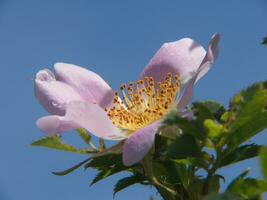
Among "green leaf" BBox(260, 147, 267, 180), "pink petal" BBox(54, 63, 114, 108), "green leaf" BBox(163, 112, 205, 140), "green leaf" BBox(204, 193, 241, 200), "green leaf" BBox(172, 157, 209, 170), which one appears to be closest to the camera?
"green leaf" BBox(260, 147, 267, 180)

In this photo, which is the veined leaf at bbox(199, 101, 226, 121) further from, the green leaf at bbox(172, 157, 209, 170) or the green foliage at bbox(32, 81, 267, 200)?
the green leaf at bbox(172, 157, 209, 170)

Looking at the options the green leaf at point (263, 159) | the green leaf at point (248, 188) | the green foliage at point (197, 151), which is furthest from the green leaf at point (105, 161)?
the green leaf at point (263, 159)

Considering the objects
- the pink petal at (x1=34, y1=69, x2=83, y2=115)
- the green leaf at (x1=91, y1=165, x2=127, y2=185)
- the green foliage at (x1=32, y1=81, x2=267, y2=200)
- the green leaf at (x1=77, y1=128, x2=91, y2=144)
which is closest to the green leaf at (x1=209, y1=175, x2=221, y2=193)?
the green foliage at (x1=32, y1=81, x2=267, y2=200)

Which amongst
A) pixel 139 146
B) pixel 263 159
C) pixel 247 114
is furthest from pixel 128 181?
pixel 263 159

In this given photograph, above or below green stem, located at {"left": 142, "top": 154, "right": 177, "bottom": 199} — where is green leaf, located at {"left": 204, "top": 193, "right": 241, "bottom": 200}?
above

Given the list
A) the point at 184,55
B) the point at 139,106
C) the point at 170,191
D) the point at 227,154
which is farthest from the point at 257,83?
the point at 139,106

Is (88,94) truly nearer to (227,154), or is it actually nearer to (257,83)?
(227,154)

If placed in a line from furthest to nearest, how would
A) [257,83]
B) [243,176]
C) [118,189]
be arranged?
[118,189]
[243,176]
[257,83]
